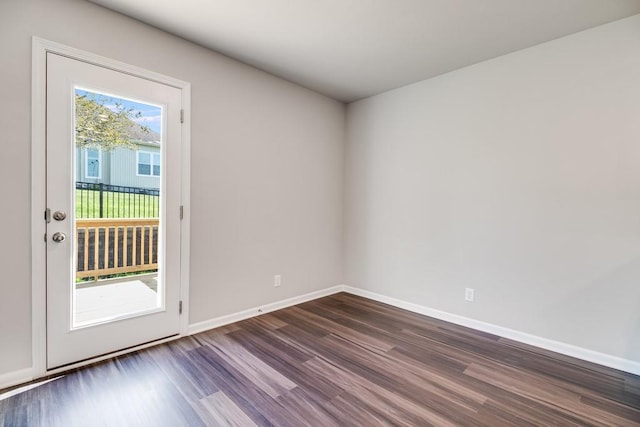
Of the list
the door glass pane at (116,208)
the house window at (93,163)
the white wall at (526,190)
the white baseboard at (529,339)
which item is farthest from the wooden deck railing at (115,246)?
the white baseboard at (529,339)

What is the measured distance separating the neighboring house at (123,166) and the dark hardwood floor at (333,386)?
4.50ft

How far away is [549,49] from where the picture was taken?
2600mm

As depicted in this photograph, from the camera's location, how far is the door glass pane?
224 centimetres

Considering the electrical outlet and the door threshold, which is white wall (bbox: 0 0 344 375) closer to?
the door threshold

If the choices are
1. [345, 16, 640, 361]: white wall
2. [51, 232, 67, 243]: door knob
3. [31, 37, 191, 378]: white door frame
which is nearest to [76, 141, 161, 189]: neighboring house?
[31, 37, 191, 378]: white door frame

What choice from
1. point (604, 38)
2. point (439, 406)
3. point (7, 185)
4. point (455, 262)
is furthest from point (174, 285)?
point (604, 38)

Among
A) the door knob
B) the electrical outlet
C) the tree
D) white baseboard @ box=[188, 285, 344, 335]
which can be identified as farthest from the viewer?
the electrical outlet

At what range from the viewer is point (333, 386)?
6.77 feet

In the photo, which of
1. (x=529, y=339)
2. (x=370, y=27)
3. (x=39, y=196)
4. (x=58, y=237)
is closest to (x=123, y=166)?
(x=39, y=196)

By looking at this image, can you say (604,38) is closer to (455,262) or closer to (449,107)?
(449,107)

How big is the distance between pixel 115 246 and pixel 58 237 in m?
0.36

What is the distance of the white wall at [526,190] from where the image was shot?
2332mm

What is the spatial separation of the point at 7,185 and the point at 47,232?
1.18ft

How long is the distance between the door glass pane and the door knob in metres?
0.08
